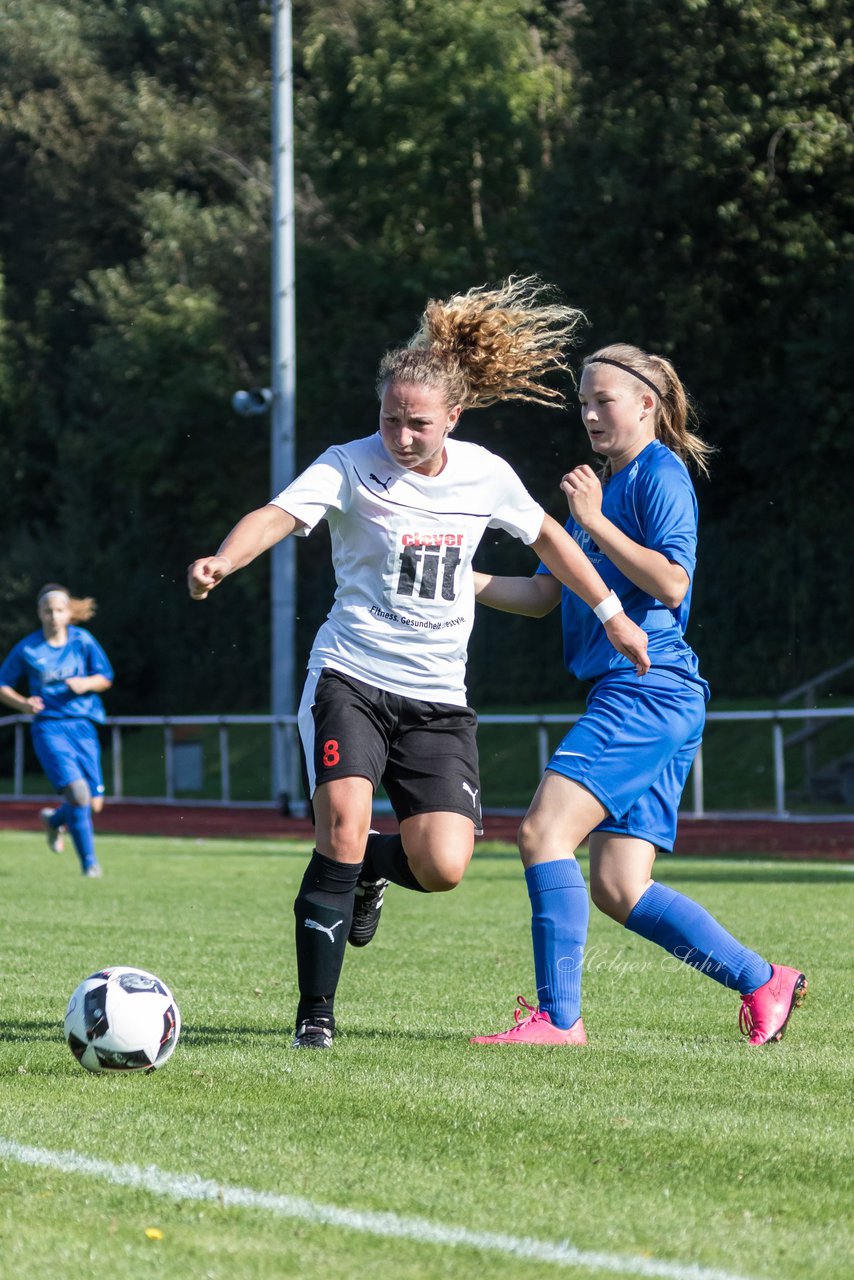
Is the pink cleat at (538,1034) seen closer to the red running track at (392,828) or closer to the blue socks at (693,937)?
the blue socks at (693,937)

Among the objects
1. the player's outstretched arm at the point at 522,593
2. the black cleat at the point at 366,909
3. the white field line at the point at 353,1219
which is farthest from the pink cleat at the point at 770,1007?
the white field line at the point at 353,1219

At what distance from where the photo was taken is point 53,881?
1273 centimetres

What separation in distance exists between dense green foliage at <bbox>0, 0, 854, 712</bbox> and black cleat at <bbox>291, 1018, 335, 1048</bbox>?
16.3 m

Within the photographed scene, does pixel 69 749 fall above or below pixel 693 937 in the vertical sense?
below

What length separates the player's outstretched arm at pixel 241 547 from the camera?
4703 millimetres

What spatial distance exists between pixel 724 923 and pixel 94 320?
3809 cm

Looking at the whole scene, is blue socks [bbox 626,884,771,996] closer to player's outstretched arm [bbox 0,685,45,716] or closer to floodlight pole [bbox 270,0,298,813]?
player's outstretched arm [bbox 0,685,45,716]

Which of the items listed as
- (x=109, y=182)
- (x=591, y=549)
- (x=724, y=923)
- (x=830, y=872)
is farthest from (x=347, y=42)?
(x=591, y=549)

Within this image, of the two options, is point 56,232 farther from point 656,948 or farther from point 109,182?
point 656,948

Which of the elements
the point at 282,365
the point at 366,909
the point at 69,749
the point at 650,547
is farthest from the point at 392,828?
the point at 650,547

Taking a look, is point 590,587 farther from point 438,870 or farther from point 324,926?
point 324,926

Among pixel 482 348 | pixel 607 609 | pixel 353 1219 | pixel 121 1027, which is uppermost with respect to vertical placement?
pixel 482 348

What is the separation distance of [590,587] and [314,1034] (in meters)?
1.55

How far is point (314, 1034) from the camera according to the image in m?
5.38
